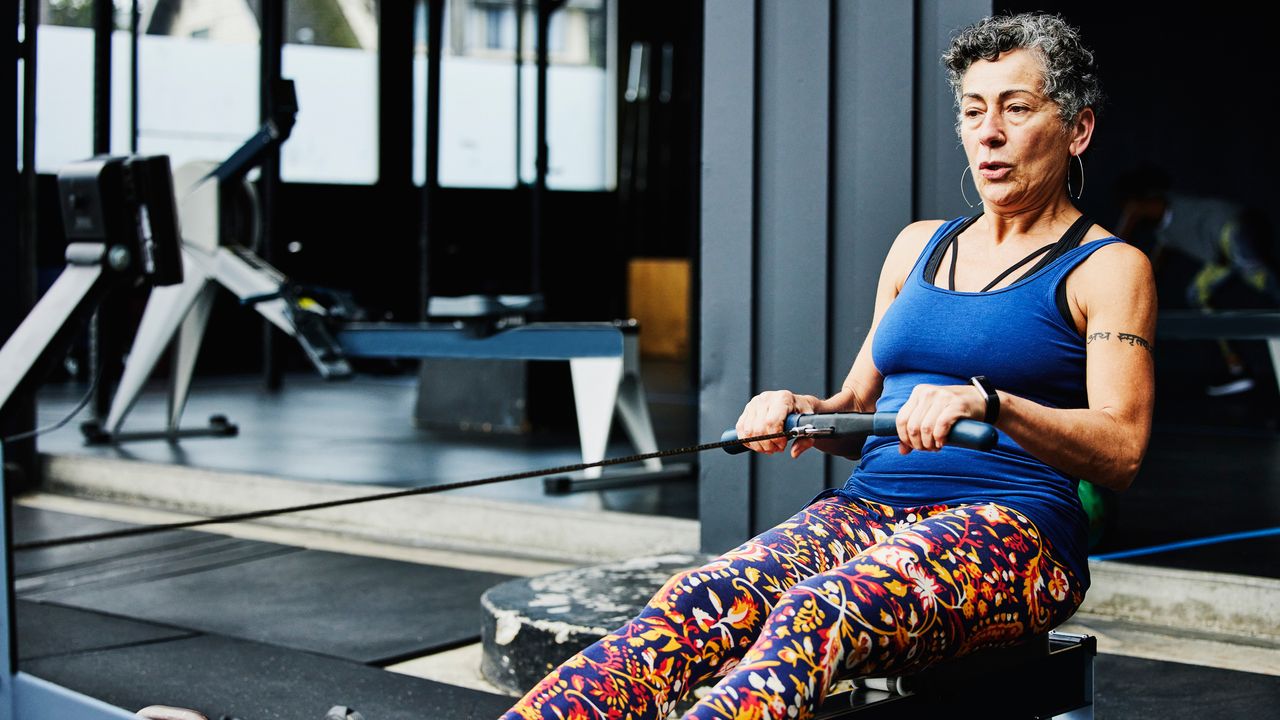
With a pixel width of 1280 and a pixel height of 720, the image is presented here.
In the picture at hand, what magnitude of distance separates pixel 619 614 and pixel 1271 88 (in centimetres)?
805

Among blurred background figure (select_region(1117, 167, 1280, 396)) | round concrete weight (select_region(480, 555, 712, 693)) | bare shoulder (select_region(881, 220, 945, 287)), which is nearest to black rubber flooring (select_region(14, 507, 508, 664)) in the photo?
round concrete weight (select_region(480, 555, 712, 693))

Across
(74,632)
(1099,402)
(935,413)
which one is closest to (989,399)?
(935,413)

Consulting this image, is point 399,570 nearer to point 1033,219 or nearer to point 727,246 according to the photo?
point 727,246

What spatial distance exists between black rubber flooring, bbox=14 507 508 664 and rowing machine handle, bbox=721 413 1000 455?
4.44 feet

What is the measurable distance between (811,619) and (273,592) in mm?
2175

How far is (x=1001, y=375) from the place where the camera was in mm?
1581

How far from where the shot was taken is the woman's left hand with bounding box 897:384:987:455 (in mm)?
1367

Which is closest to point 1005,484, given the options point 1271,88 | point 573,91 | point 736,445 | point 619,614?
point 736,445

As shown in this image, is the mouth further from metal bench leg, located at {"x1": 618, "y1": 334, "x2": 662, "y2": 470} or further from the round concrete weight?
metal bench leg, located at {"x1": 618, "y1": 334, "x2": 662, "y2": 470}

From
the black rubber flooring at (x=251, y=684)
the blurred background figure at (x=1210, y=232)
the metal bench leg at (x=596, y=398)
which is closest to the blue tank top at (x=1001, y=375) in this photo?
the black rubber flooring at (x=251, y=684)

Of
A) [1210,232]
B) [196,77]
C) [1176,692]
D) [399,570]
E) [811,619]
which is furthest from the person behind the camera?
[196,77]

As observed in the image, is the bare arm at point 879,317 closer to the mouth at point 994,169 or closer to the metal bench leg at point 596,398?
the mouth at point 994,169

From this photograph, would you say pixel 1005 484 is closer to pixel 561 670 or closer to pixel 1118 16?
pixel 561 670

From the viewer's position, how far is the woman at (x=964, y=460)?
→ 1.37 metres
